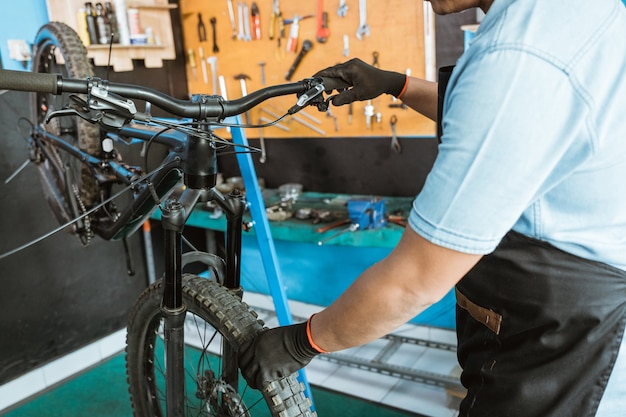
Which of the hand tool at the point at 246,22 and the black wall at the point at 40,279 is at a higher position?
the hand tool at the point at 246,22

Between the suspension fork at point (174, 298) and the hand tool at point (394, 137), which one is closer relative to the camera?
the suspension fork at point (174, 298)

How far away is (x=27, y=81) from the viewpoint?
0.98m

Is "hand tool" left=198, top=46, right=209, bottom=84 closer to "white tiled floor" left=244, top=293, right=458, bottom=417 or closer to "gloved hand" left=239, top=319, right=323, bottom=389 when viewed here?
"white tiled floor" left=244, top=293, right=458, bottom=417

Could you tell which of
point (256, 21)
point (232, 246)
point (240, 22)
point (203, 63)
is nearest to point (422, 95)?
point (232, 246)

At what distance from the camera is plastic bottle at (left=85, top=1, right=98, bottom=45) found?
2.78m

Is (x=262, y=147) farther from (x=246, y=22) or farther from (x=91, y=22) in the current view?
(x=91, y=22)

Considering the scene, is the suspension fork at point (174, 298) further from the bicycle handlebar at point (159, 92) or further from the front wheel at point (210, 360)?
the bicycle handlebar at point (159, 92)

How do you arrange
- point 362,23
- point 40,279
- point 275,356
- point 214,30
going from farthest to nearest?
Answer: point 214,30 → point 40,279 → point 362,23 → point 275,356

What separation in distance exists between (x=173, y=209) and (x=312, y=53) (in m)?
1.84

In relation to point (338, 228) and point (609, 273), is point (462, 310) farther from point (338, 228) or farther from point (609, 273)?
point (338, 228)

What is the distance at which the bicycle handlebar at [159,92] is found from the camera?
0.97 m

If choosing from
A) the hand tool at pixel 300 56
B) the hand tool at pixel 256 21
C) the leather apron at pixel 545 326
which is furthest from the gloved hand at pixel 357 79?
the hand tool at pixel 256 21

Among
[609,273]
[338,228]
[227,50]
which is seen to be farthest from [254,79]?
[609,273]

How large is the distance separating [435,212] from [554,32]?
0.94ft
